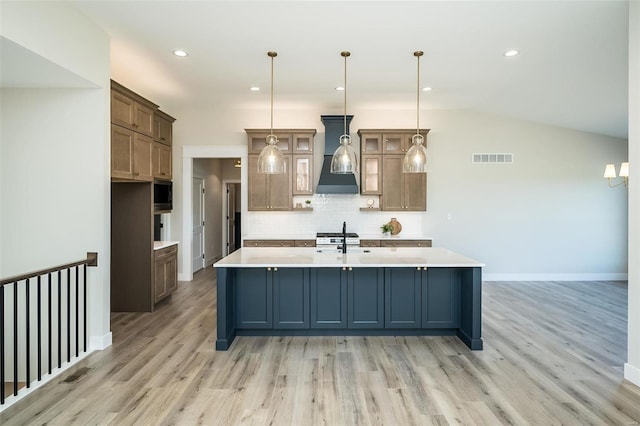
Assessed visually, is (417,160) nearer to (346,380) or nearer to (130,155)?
(346,380)

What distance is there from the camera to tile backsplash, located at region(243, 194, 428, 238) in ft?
21.0

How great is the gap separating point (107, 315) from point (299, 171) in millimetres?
3588

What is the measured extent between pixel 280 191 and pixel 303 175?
0.48 metres

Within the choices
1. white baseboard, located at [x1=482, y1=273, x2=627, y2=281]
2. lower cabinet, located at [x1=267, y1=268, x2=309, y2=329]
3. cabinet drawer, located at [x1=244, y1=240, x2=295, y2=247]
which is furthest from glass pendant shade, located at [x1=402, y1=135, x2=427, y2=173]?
white baseboard, located at [x1=482, y1=273, x2=627, y2=281]

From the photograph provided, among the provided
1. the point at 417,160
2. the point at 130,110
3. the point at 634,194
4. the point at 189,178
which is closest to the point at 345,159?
the point at 417,160

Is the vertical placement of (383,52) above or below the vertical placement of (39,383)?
above

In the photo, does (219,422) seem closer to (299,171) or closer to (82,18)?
(82,18)

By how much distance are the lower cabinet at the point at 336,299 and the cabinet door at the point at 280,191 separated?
97.3 inches

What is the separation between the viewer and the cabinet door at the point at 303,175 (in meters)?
6.14

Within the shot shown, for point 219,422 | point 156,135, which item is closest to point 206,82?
A: point 156,135

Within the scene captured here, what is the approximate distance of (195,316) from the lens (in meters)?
4.52

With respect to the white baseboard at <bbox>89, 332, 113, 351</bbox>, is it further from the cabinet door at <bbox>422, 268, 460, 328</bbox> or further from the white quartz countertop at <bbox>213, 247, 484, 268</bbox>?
the cabinet door at <bbox>422, 268, 460, 328</bbox>

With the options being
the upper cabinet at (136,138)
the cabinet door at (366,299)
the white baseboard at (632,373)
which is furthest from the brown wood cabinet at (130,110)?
the white baseboard at (632,373)

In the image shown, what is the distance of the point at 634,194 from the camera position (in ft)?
9.14
